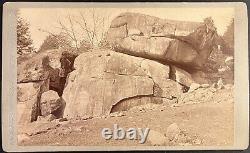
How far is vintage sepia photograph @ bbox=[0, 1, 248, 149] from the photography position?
1.13 meters

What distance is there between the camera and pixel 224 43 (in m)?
1.14

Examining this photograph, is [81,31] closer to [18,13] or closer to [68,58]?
[68,58]

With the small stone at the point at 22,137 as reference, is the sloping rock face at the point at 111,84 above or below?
above

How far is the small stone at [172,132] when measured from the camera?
1133 millimetres

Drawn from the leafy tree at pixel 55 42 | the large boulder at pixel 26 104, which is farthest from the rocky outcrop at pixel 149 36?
the large boulder at pixel 26 104

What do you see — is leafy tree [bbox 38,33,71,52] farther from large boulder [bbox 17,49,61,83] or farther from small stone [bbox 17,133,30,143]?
small stone [bbox 17,133,30,143]

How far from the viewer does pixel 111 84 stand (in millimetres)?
1128

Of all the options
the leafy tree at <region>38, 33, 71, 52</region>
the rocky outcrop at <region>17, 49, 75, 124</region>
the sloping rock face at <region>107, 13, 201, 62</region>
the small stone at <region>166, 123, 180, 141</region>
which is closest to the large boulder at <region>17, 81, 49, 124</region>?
the rocky outcrop at <region>17, 49, 75, 124</region>

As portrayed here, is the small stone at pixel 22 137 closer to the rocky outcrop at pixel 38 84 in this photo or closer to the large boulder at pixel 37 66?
the rocky outcrop at pixel 38 84

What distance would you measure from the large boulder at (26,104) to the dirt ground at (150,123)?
0.05 metres

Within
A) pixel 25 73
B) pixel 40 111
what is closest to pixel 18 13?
pixel 25 73

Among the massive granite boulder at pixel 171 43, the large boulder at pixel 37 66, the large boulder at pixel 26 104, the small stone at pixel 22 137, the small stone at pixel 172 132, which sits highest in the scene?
the massive granite boulder at pixel 171 43

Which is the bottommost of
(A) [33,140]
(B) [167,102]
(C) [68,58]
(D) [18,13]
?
(A) [33,140]

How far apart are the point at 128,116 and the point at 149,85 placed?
0.35 feet
